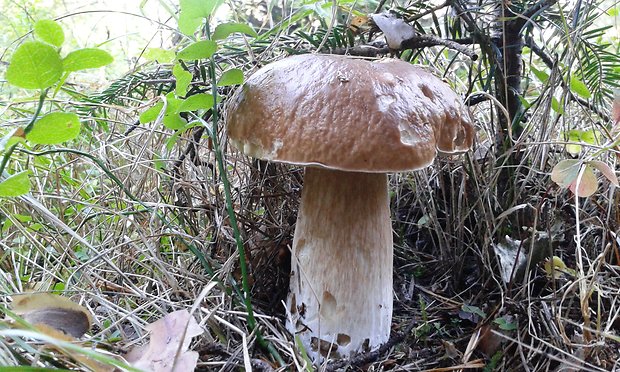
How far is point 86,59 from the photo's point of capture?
1051mm

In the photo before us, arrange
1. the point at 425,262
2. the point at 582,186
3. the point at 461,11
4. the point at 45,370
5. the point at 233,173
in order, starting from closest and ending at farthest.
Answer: the point at 45,370
the point at 582,186
the point at 461,11
the point at 425,262
the point at 233,173

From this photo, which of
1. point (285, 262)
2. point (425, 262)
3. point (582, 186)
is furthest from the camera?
point (425, 262)

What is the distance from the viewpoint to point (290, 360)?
55.8 inches

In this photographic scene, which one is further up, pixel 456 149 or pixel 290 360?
pixel 456 149

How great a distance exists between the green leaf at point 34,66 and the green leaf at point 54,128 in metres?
0.08

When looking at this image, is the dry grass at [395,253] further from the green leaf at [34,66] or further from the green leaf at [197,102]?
the green leaf at [34,66]

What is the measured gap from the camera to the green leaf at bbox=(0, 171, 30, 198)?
1.04 meters

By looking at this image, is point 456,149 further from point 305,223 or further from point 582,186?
point 305,223

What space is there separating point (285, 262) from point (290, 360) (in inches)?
17.5

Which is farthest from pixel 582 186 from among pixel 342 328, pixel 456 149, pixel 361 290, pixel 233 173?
pixel 233 173

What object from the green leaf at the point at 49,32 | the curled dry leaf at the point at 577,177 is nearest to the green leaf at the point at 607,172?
the curled dry leaf at the point at 577,177

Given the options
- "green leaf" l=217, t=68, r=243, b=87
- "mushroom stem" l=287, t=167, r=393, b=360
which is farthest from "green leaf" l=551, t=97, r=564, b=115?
"green leaf" l=217, t=68, r=243, b=87

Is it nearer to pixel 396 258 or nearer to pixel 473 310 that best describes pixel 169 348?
pixel 473 310

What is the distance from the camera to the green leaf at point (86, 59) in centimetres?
103
